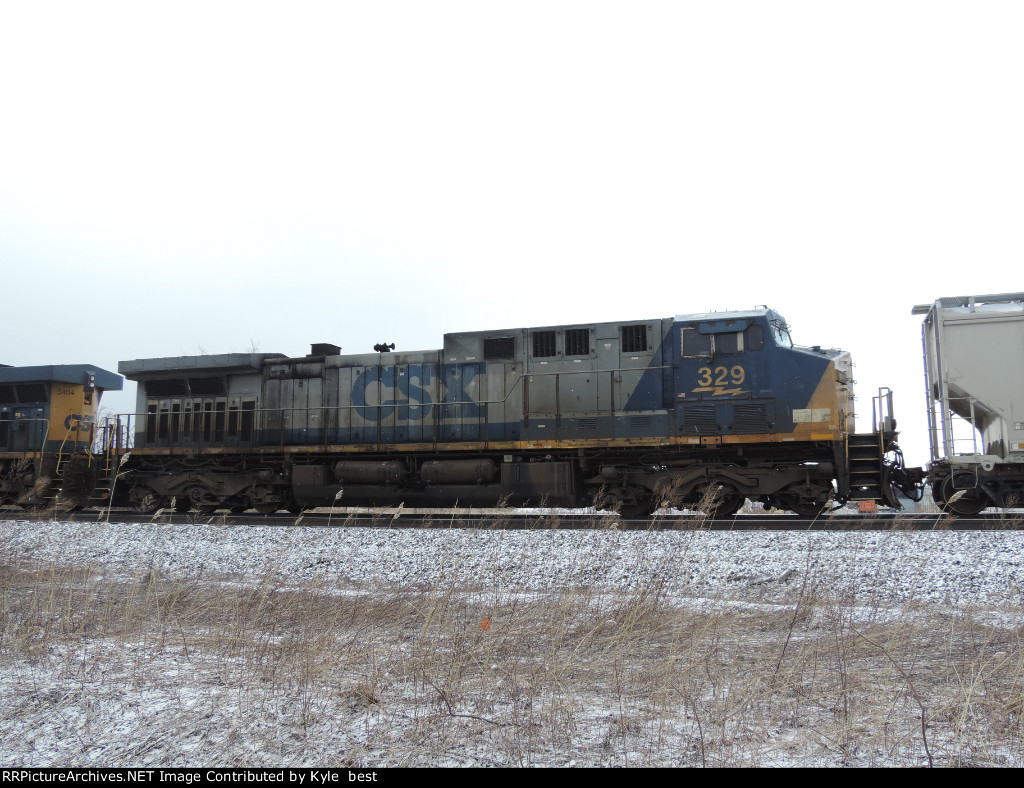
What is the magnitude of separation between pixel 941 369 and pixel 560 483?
6.54 meters

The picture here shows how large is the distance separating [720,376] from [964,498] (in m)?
4.22

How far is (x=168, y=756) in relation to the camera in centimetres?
286

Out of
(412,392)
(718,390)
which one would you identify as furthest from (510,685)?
(412,392)

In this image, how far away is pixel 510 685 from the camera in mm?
3592

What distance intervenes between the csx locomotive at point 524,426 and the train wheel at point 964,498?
0.67 m

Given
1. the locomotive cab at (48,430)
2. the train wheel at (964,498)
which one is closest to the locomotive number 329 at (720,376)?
the train wheel at (964,498)

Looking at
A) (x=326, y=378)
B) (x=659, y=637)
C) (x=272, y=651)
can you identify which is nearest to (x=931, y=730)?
(x=659, y=637)

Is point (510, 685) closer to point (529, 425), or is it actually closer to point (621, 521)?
point (621, 521)

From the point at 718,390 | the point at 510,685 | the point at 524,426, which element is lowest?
the point at 510,685

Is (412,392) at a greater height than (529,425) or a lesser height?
greater

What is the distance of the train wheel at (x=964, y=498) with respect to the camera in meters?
11.0

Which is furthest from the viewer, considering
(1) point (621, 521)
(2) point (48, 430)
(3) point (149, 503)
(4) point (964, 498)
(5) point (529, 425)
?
(2) point (48, 430)

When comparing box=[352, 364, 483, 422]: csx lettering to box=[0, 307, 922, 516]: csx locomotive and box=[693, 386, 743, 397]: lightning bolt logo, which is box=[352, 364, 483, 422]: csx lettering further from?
box=[693, 386, 743, 397]: lightning bolt logo

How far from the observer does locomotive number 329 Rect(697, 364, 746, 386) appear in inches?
503
